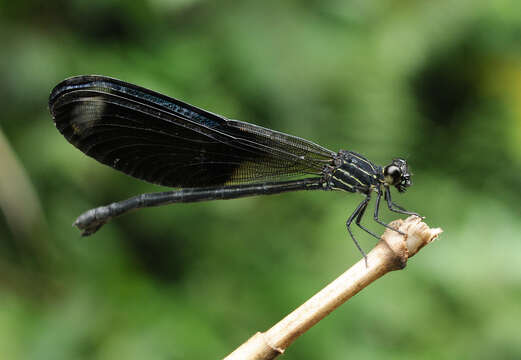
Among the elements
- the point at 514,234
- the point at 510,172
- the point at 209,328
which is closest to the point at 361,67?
the point at 510,172

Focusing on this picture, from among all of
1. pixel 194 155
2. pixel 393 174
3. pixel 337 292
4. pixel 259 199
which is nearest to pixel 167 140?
pixel 194 155

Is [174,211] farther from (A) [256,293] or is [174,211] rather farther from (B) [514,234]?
(B) [514,234]

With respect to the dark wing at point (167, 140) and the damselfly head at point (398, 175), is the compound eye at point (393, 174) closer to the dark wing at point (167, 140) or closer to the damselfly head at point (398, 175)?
the damselfly head at point (398, 175)

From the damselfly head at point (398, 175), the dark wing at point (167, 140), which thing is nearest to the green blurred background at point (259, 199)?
the dark wing at point (167, 140)

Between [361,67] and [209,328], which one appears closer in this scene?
[209,328]

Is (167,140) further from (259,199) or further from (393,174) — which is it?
(393,174)

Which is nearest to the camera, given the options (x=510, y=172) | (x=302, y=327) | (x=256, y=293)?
(x=302, y=327)
